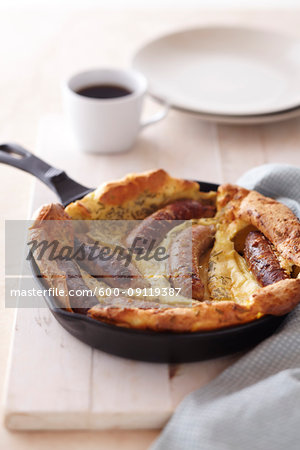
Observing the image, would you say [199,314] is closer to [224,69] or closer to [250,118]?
[250,118]

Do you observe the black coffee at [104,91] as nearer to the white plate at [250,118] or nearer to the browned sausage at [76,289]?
the white plate at [250,118]

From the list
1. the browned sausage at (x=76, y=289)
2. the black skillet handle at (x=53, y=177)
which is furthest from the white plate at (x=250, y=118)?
the browned sausage at (x=76, y=289)

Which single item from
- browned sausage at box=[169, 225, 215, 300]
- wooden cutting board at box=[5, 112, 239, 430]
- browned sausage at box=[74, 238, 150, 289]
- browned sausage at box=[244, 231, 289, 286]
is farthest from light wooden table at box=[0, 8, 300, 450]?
browned sausage at box=[244, 231, 289, 286]

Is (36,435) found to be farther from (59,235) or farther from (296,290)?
(296,290)

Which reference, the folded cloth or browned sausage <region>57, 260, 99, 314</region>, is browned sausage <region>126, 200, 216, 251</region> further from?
the folded cloth

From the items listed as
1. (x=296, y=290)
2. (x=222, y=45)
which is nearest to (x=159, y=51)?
(x=222, y=45)
